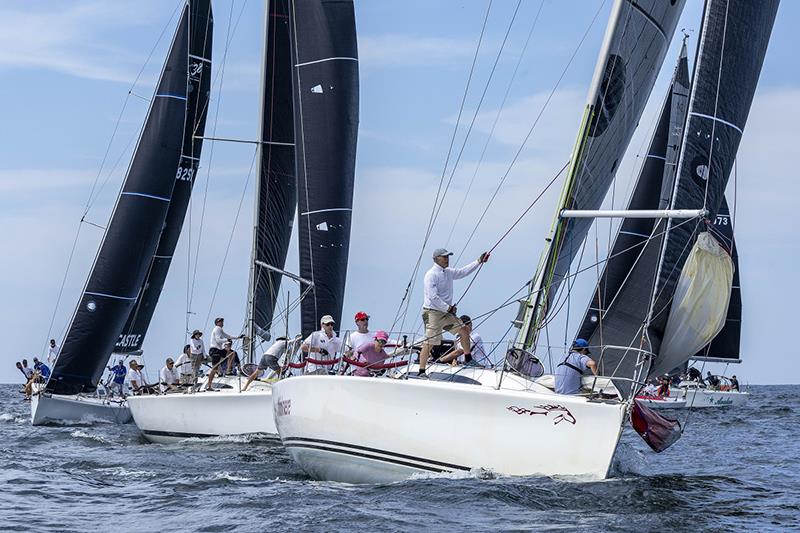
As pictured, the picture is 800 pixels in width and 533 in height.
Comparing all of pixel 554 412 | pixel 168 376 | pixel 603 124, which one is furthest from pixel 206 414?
pixel 554 412

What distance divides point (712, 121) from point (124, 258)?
15.7 metres

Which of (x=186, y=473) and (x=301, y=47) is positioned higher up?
(x=301, y=47)

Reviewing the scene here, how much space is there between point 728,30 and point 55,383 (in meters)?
16.8

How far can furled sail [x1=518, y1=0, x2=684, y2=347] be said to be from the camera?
13.1 m

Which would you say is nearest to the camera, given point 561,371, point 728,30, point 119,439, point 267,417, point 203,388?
point 561,371

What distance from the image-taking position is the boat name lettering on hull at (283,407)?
13.2m

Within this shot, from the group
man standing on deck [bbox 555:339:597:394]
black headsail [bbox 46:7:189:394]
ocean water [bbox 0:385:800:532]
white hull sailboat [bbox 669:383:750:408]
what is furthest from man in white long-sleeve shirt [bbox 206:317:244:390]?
white hull sailboat [bbox 669:383:750:408]

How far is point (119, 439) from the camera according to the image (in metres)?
20.8

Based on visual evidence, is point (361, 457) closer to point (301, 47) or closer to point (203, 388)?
point (203, 388)

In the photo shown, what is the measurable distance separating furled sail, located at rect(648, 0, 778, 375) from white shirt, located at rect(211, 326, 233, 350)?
33.3 ft

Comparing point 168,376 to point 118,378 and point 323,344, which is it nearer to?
point 118,378

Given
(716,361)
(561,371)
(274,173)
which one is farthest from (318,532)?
(716,361)

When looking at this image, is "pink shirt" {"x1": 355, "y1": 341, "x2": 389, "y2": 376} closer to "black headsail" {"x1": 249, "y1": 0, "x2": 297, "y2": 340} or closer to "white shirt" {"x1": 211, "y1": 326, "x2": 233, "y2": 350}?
"white shirt" {"x1": 211, "y1": 326, "x2": 233, "y2": 350}

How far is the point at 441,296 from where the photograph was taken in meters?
13.3
